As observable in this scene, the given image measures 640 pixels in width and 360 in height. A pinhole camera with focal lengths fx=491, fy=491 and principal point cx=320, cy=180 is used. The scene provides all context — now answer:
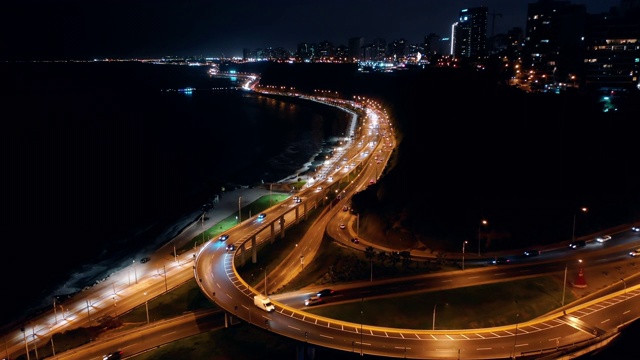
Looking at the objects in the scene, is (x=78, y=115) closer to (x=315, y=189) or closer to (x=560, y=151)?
(x=315, y=189)

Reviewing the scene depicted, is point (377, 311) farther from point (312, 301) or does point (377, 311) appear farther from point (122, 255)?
Answer: point (122, 255)

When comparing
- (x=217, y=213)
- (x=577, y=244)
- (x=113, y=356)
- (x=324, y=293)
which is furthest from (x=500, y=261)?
(x=217, y=213)

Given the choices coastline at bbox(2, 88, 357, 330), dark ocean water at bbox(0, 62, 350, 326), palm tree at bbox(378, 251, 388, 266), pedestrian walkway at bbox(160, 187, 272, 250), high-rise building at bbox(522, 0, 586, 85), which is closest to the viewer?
palm tree at bbox(378, 251, 388, 266)

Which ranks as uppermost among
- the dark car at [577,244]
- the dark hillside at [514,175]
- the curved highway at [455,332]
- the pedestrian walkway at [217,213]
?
the dark hillside at [514,175]

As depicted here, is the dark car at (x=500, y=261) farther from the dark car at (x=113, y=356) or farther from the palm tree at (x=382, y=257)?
the dark car at (x=113, y=356)

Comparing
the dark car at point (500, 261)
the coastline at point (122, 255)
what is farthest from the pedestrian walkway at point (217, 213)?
the dark car at point (500, 261)

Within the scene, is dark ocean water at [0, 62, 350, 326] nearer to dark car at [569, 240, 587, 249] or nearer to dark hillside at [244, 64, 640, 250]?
dark hillside at [244, 64, 640, 250]

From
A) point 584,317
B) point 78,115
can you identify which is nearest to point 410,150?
point 584,317

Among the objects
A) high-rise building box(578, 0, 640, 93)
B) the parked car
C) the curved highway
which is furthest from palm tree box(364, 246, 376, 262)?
high-rise building box(578, 0, 640, 93)
